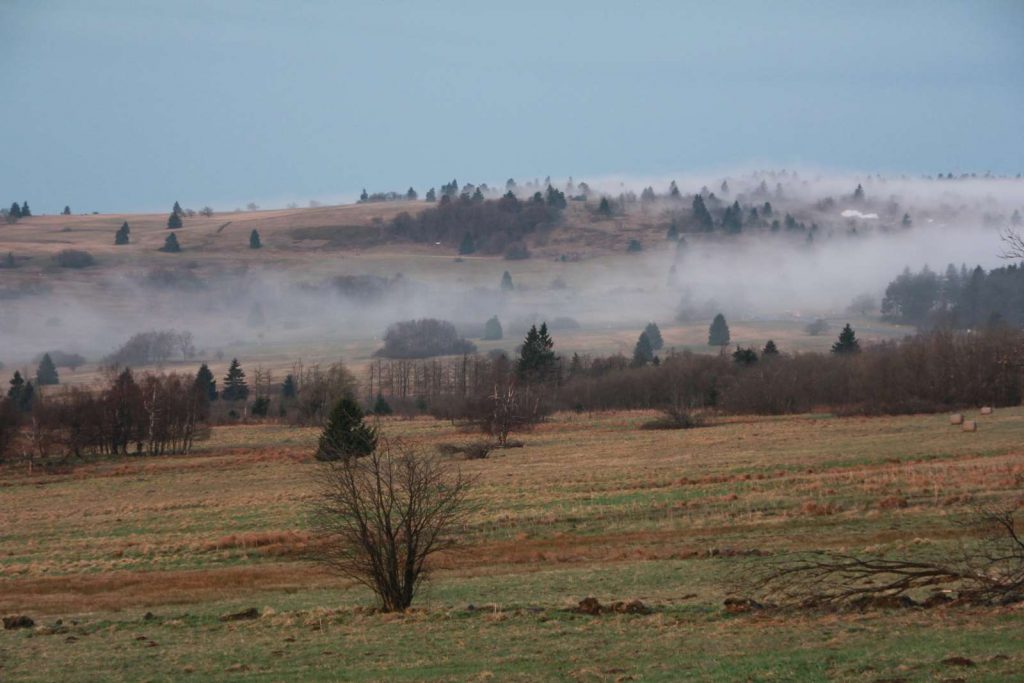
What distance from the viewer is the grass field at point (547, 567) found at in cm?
1566

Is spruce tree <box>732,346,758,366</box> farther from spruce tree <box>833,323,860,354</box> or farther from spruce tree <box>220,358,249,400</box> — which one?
spruce tree <box>220,358,249,400</box>

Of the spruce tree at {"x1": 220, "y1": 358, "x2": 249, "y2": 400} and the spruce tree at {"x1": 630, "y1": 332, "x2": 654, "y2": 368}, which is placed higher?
the spruce tree at {"x1": 630, "y1": 332, "x2": 654, "y2": 368}

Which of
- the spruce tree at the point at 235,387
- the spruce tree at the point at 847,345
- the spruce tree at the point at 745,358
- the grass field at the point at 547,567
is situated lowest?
the spruce tree at the point at 235,387

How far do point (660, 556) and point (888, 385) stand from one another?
71351mm

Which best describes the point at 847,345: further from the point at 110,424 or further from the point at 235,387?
the point at 110,424

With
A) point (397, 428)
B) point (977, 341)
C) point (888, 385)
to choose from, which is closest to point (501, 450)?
point (397, 428)

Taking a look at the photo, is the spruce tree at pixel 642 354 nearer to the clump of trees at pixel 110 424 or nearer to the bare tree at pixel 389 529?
the clump of trees at pixel 110 424

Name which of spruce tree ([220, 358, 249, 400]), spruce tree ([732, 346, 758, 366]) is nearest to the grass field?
spruce tree ([732, 346, 758, 366])

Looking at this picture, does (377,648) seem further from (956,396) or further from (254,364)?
(254,364)

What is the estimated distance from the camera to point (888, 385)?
311 feet

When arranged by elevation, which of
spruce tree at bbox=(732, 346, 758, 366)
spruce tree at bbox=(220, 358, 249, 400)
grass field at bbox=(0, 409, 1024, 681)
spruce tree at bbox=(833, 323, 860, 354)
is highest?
spruce tree at bbox=(833, 323, 860, 354)

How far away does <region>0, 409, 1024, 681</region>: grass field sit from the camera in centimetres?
1566

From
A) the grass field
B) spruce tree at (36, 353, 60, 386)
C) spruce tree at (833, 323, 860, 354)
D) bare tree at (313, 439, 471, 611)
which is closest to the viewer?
the grass field

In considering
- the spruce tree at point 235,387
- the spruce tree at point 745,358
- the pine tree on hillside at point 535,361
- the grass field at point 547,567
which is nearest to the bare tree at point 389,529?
the grass field at point 547,567
